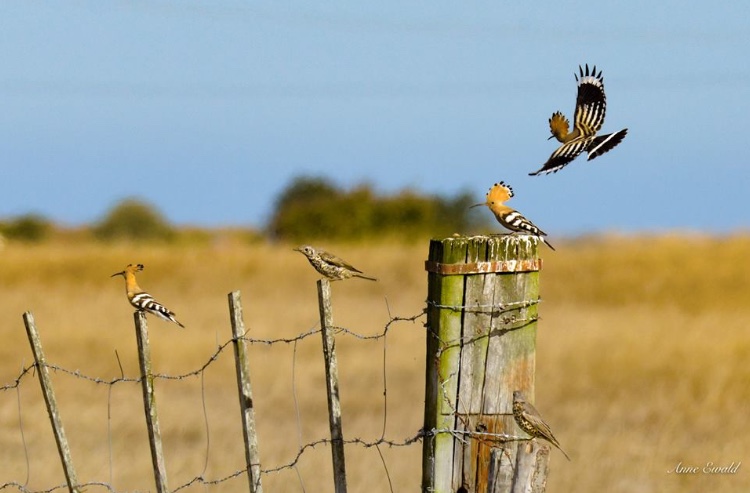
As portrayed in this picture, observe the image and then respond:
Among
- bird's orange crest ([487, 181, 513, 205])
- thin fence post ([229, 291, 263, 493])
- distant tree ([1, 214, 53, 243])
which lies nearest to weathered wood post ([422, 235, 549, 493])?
bird's orange crest ([487, 181, 513, 205])

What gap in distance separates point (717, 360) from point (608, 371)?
156 cm

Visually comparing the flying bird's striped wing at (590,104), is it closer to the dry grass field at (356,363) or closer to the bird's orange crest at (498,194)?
the bird's orange crest at (498,194)

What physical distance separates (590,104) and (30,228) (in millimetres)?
50231

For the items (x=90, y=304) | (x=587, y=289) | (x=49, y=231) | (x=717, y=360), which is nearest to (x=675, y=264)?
(x=587, y=289)

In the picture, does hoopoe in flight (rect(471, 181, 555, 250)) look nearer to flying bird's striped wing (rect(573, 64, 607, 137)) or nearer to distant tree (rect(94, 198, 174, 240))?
flying bird's striped wing (rect(573, 64, 607, 137))

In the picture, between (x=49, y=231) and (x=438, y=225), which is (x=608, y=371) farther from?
(x=49, y=231)

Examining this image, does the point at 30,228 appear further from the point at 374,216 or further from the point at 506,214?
the point at 506,214

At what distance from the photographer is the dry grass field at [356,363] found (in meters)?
10.2

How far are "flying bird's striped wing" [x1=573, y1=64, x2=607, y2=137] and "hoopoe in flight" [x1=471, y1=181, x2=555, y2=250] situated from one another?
62 cm

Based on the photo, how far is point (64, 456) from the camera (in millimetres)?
4871

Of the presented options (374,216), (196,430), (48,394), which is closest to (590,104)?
(48,394)

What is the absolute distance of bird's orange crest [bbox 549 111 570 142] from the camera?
4992mm

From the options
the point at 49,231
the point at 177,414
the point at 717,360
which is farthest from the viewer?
the point at 49,231

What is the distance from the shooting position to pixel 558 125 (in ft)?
16.5
